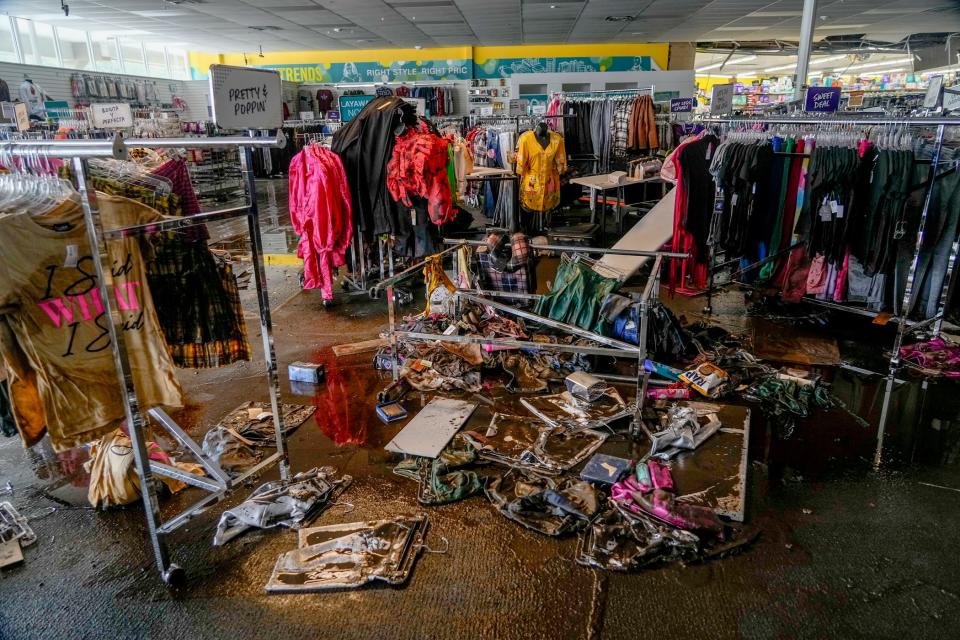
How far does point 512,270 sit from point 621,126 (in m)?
5.89

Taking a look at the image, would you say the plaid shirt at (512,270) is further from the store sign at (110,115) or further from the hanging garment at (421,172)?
the store sign at (110,115)

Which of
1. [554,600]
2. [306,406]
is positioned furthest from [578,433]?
[306,406]

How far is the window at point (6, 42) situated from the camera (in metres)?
12.3

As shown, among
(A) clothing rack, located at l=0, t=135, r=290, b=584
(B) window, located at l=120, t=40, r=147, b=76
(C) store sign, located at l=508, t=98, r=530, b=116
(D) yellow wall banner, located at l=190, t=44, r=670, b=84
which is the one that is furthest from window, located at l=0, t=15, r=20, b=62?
(A) clothing rack, located at l=0, t=135, r=290, b=584

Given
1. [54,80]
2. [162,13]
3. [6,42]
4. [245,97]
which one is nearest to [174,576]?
[245,97]

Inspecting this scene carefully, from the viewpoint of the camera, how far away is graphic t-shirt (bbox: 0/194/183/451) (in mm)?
2088

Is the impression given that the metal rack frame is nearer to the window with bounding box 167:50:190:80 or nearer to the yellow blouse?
the yellow blouse

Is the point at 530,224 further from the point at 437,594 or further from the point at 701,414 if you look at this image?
the point at 437,594

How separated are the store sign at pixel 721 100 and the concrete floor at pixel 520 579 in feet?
15.3

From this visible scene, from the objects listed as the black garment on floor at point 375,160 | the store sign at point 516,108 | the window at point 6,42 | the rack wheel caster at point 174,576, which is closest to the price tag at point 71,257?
the rack wheel caster at point 174,576

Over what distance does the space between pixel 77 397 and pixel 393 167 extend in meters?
3.48

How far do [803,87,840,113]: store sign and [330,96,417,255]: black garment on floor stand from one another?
4228 mm

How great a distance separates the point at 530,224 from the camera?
8.36m

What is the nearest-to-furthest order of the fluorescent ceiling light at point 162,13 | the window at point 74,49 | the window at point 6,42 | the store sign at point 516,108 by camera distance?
the store sign at point 516,108 < the fluorescent ceiling light at point 162,13 < the window at point 6,42 < the window at point 74,49
